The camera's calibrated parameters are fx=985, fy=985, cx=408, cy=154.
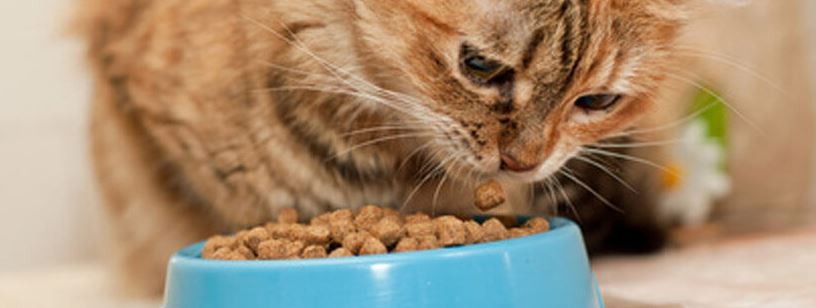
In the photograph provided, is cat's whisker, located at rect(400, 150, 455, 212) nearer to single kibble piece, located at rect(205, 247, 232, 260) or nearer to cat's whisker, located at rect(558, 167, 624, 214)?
cat's whisker, located at rect(558, 167, 624, 214)

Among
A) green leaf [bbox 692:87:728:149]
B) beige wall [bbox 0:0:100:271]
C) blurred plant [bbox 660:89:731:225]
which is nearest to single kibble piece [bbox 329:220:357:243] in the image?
blurred plant [bbox 660:89:731:225]

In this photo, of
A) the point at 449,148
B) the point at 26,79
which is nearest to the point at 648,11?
the point at 449,148

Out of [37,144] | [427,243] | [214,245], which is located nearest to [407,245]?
[427,243]

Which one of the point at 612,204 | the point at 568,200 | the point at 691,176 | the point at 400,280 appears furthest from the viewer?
the point at 691,176

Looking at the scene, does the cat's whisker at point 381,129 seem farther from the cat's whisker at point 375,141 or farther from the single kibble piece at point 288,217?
the single kibble piece at point 288,217

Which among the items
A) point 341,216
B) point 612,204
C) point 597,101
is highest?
point 597,101

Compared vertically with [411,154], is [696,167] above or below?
below

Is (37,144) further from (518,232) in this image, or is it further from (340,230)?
(518,232)
